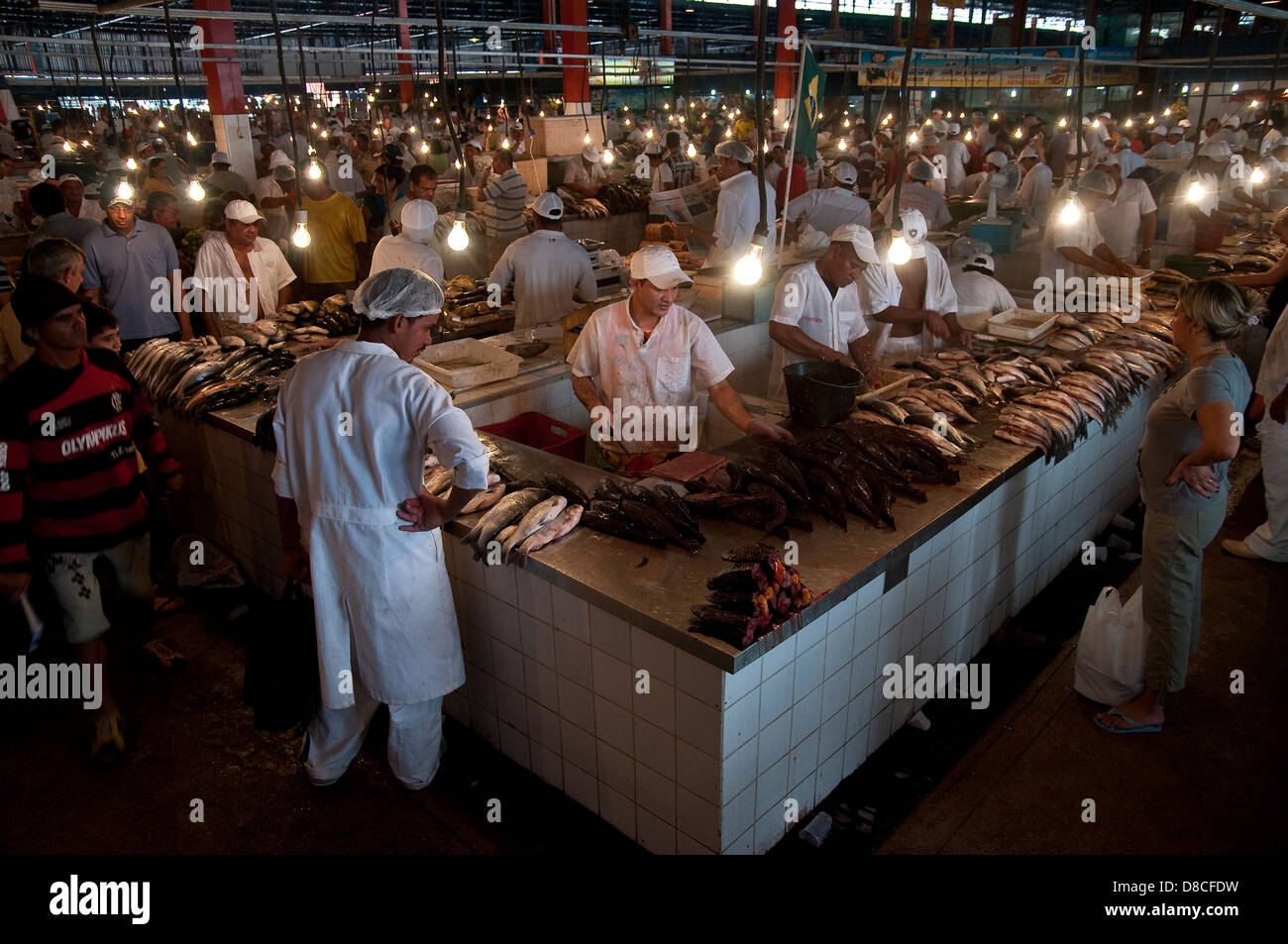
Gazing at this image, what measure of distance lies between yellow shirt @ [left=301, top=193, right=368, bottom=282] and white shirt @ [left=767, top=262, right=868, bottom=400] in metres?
4.98

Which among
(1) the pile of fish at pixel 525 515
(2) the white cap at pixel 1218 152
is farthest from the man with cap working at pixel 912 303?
(2) the white cap at pixel 1218 152

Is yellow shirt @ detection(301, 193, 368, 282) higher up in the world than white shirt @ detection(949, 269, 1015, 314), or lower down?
higher up

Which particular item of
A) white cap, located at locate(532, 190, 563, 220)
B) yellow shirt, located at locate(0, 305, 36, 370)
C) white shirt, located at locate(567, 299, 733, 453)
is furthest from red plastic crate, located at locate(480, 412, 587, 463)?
yellow shirt, located at locate(0, 305, 36, 370)

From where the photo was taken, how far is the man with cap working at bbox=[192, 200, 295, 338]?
6.77 meters

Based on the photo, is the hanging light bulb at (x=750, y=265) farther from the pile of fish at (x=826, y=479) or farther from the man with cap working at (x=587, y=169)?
the man with cap working at (x=587, y=169)

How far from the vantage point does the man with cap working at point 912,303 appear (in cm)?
620

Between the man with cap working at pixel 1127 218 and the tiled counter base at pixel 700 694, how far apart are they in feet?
20.0

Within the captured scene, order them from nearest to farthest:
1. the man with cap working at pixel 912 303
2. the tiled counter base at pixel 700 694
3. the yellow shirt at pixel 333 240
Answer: the tiled counter base at pixel 700 694, the man with cap working at pixel 912 303, the yellow shirt at pixel 333 240

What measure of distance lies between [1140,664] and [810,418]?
6.95ft

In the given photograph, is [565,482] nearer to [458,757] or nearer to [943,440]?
[458,757]

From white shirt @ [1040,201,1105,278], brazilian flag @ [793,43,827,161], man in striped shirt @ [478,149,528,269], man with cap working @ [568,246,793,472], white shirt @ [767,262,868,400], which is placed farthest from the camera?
man in striped shirt @ [478,149,528,269]

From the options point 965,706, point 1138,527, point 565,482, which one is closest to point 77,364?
point 565,482

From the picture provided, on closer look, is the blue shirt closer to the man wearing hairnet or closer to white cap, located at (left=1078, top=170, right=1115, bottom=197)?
the man wearing hairnet

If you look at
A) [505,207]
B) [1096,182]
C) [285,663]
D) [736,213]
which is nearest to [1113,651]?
[285,663]
